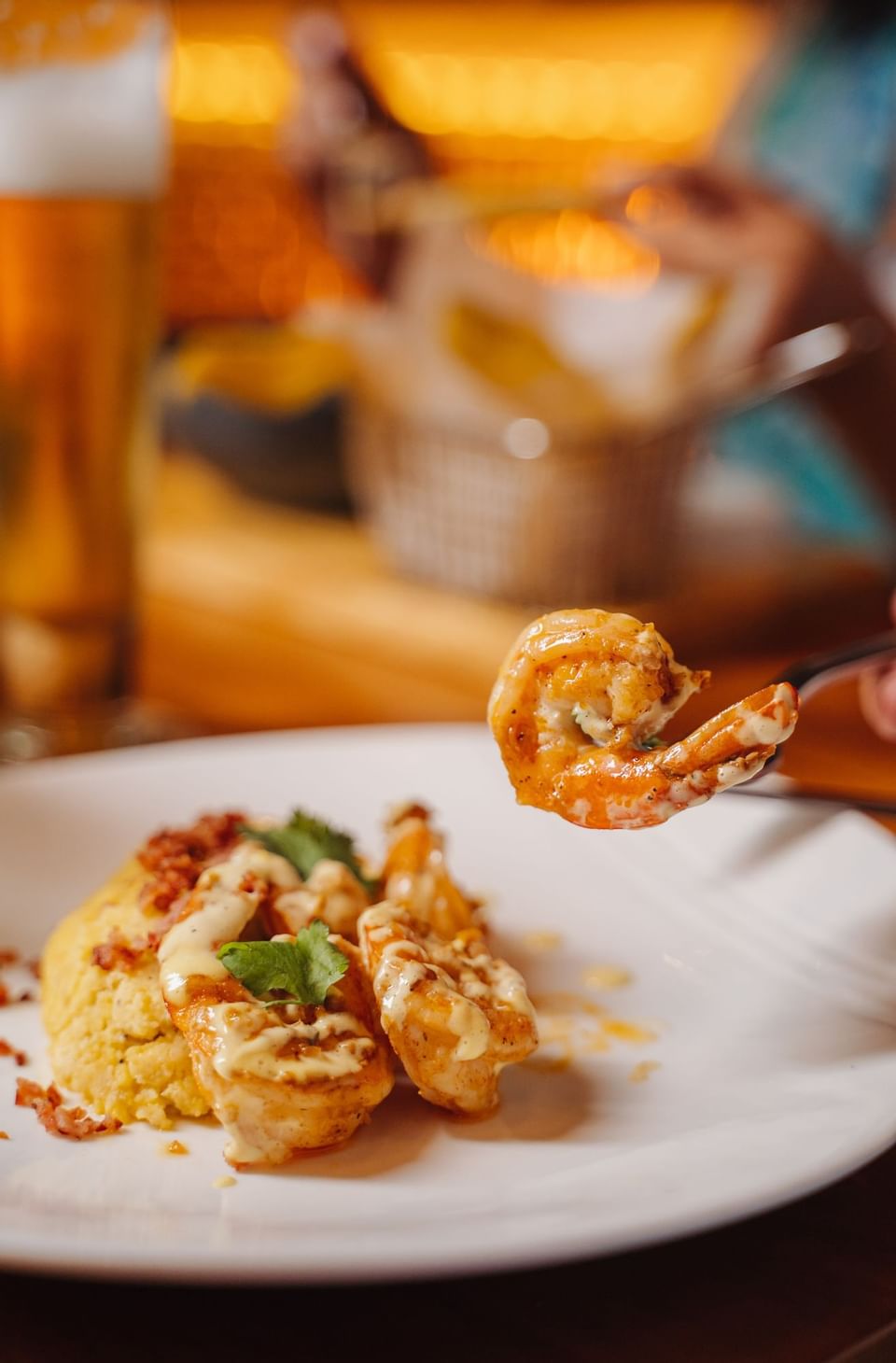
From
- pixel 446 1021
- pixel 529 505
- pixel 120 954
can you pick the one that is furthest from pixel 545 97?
pixel 446 1021

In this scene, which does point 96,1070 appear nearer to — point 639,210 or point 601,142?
point 639,210

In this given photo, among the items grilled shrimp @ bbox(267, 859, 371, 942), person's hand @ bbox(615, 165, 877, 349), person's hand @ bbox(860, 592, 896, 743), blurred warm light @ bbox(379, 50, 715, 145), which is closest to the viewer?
grilled shrimp @ bbox(267, 859, 371, 942)

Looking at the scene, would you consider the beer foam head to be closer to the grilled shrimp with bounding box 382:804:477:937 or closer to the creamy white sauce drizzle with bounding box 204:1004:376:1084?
the grilled shrimp with bounding box 382:804:477:937

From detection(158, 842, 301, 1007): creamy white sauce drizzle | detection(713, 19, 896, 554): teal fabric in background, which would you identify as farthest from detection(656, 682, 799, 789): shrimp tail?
detection(713, 19, 896, 554): teal fabric in background

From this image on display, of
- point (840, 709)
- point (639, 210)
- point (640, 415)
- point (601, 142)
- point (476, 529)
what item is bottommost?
Answer: point (840, 709)

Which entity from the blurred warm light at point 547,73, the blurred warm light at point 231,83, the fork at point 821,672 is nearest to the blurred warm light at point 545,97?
the blurred warm light at point 547,73

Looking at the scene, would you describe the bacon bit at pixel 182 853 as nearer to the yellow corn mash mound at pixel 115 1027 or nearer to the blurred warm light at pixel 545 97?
the yellow corn mash mound at pixel 115 1027

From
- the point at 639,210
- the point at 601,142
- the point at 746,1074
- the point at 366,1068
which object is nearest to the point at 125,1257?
the point at 366,1068
